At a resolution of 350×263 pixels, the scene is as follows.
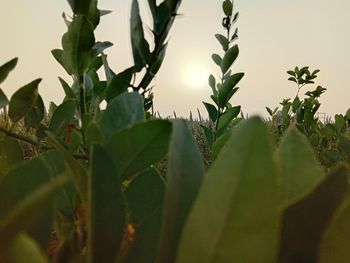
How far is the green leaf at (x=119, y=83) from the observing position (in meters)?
0.83

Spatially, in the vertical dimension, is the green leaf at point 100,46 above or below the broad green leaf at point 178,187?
above

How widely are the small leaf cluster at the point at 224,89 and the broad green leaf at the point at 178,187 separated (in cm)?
128

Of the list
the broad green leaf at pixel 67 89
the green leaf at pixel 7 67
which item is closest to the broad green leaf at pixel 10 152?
the green leaf at pixel 7 67

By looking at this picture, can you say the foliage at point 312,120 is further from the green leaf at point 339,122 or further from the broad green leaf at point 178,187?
the broad green leaf at point 178,187

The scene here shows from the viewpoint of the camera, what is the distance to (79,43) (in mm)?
758

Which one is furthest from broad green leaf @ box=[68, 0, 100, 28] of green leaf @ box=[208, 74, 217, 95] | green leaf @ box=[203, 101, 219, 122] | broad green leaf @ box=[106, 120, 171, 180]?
green leaf @ box=[208, 74, 217, 95]

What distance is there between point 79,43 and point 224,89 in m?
1.14

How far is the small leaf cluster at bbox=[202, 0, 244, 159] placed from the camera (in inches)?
70.9

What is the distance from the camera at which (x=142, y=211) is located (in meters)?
0.41

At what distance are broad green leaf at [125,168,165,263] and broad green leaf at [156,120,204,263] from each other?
7cm

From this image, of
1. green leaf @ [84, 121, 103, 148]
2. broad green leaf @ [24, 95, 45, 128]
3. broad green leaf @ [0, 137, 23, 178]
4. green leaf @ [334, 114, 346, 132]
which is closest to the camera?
green leaf @ [84, 121, 103, 148]

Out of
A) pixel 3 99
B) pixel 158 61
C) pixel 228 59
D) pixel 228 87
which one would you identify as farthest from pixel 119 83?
pixel 228 59

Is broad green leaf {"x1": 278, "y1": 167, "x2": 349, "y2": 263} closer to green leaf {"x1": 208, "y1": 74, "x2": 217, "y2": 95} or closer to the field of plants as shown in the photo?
the field of plants

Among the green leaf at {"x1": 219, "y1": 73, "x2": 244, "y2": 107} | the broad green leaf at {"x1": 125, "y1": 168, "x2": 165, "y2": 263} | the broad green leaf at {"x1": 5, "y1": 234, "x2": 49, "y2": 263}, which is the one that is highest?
the green leaf at {"x1": 219, "y1": 73, "x2": 244, "y2": 107}
